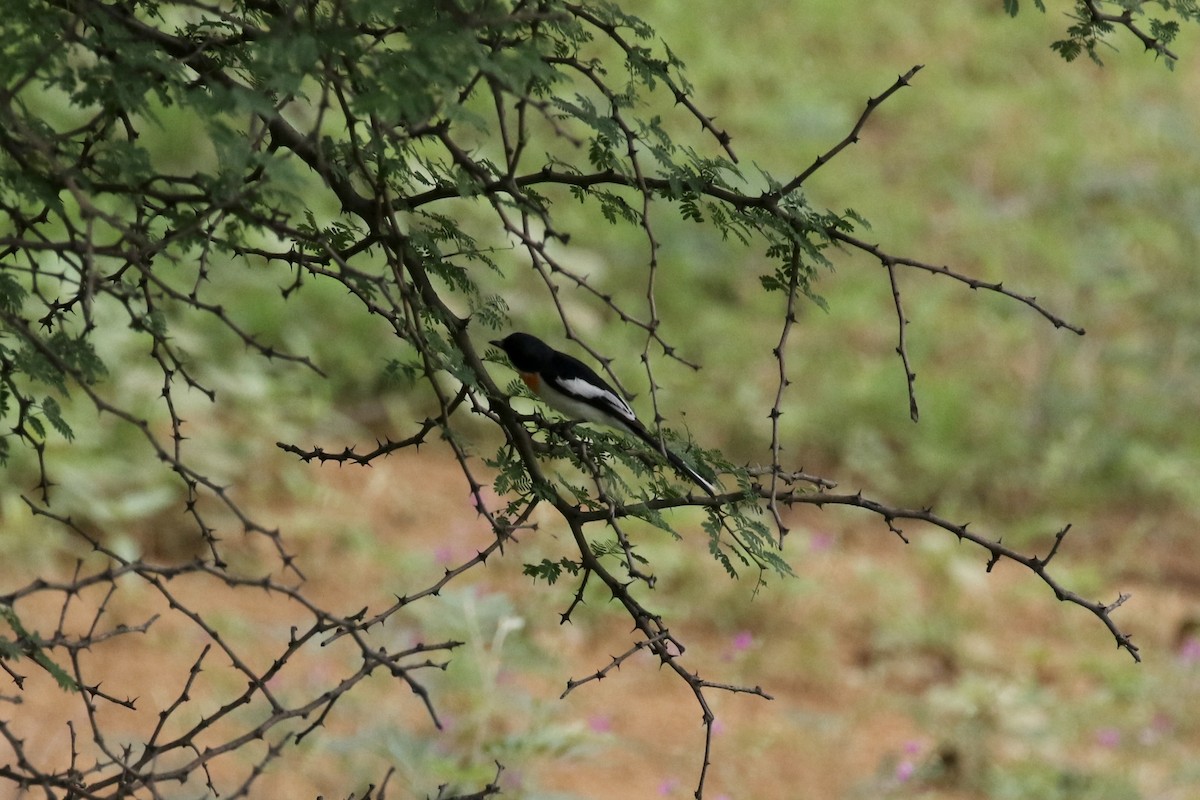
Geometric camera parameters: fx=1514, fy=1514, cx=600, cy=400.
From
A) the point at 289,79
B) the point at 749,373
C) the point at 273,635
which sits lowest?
the point at 289,79

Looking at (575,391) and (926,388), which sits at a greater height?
(926,388)

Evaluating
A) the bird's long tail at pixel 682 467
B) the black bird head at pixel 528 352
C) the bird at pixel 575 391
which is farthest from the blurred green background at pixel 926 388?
the bird's long tail at pixel 682 467

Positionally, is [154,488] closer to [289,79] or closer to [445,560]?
[445,560]

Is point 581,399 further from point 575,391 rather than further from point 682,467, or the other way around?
point 682,467

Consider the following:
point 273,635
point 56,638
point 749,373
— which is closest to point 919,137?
point 749,373

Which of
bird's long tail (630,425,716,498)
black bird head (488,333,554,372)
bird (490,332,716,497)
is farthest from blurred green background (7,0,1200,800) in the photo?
bird's long tail (630,425,716,498)

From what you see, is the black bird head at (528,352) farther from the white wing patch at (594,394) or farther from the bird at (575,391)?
the white wing patch at (594,394)

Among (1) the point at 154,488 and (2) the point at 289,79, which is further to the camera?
(1) the point at 154,488

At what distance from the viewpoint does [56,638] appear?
2.31 m

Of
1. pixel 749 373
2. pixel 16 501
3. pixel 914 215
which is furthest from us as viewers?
pixel 914 215

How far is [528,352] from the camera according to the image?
3.81m

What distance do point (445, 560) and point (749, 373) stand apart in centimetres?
320

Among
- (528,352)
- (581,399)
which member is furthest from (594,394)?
(528,352)

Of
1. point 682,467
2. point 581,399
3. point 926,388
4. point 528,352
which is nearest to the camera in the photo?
point 682,467
